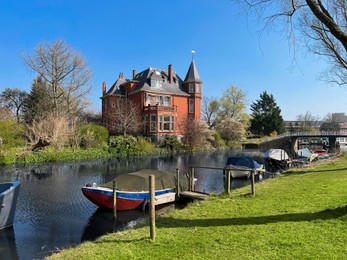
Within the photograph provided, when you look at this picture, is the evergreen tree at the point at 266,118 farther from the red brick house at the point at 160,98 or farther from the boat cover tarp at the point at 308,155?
the boat cover tarp at the point at 308,155

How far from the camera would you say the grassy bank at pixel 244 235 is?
531cm

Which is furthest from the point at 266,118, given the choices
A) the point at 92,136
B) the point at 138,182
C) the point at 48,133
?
the point at 138,182

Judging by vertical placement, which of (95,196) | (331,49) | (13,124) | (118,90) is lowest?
(95,196)

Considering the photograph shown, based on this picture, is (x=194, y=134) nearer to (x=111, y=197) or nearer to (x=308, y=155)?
(x=308, y=155)

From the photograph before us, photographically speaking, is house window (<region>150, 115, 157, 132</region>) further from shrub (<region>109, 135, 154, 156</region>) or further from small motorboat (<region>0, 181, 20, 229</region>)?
small motorboat (<region>0, 181, 20, 229</region>)

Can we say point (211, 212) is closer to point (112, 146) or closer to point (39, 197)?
point (39, 197)

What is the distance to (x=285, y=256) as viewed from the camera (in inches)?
197

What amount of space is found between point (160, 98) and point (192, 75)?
825 centimetres

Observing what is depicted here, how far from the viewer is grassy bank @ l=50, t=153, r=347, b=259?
5309 millimetres

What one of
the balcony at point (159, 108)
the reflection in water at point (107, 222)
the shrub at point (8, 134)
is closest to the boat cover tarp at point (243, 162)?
the reflection in water at point (107, 222)

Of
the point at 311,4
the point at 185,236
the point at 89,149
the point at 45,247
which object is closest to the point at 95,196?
the point at 45,247

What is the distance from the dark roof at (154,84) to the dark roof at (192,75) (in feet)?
6.29

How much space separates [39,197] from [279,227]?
44.3 feet

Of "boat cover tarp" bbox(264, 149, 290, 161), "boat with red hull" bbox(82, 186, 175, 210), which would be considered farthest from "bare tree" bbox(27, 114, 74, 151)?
"boat cover tarp" bbox(264, 149, 290, 161)
